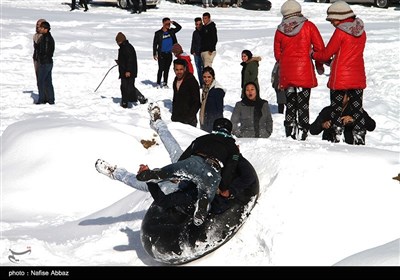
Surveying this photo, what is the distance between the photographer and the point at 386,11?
3019cm

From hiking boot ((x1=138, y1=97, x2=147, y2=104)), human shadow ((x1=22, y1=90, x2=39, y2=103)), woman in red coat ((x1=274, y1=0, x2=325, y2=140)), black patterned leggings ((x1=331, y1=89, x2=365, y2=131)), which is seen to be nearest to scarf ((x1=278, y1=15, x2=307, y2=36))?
woman in red coat ((x1=274, y1=0, x2=325, y2=140))

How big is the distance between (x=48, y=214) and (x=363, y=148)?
3.48m

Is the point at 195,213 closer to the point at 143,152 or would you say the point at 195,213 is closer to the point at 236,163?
the point at 236,163

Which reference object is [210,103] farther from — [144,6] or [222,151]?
[144,6]

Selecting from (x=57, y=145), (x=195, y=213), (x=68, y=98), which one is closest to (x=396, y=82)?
(x=68, y=98)

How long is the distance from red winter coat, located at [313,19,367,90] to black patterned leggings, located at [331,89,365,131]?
10 cm


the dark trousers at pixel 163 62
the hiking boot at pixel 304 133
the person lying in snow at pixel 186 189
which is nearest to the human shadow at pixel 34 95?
the dark trousers at pixel 163 62

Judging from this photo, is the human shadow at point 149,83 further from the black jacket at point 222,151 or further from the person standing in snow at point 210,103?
the black jacket at point 222,151

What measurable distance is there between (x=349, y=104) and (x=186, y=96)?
Result: 3.14m

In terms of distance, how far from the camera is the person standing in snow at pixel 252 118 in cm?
1064

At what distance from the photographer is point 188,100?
40.0 feet

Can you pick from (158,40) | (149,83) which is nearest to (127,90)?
(158,40)

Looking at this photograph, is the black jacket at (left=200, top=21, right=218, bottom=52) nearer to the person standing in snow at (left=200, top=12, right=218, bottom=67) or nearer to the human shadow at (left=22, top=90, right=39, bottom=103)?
the person standing in snow at (left=200, top=12, right=218, bottom=67)

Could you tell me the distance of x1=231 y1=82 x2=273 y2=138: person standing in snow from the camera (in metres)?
10.6
